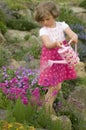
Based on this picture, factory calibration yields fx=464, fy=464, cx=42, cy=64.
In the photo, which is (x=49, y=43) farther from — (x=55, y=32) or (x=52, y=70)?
(x=52, y=70)

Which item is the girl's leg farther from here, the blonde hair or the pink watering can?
the blonde hair

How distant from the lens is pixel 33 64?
30.5 ft

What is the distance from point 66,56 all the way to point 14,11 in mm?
10069

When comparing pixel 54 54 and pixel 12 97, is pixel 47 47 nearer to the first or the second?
pixel 54 54

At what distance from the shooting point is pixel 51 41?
632 centimetres

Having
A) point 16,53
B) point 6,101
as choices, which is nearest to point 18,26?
point 16,53

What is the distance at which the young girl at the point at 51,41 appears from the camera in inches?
242

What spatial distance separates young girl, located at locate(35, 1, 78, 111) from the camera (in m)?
6.15

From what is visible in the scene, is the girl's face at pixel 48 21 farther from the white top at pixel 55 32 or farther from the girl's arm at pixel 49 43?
the girl's arm at pixel 49 43

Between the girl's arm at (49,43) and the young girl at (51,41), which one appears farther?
the young girl at (51,41)

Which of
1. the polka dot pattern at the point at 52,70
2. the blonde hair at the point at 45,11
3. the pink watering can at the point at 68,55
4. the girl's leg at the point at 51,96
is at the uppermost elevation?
the blonde hair at the point at 45,11

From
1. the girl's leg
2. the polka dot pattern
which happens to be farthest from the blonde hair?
the girl's leg

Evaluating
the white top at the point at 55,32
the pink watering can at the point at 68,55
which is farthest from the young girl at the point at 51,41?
the pink watering can at the point at 68,55

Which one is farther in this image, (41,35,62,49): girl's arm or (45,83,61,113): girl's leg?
(45,83,61,113): girl's leg
